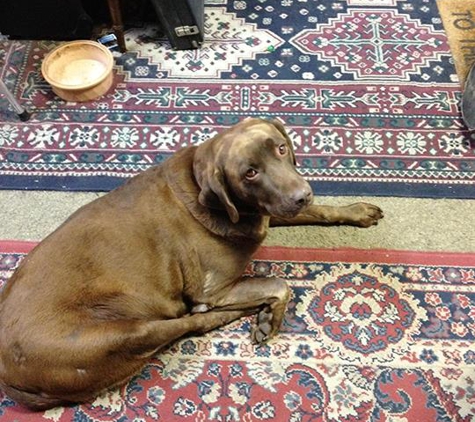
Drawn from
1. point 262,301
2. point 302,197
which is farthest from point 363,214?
point 302,197

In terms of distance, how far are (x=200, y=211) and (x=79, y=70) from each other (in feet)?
4.66

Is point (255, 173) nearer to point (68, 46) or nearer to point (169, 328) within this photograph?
point (169, 328)

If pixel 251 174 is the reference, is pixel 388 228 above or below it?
below

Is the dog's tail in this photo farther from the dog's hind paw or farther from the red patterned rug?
the dog's hind paw

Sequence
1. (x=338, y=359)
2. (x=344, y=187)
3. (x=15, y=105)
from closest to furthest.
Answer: (x=338, y=359), (x=344, y=187), (x=15, y=105)

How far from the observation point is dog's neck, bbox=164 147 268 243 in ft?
6.72

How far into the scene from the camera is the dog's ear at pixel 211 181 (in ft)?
6.19

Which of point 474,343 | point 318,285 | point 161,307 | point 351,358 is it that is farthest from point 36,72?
point 474,343

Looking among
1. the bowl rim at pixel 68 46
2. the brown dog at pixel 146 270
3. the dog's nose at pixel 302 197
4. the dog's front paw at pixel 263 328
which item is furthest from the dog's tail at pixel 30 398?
the bowl rim at pixel 68 46

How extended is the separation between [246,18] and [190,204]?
1.59 m

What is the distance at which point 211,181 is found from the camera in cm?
190

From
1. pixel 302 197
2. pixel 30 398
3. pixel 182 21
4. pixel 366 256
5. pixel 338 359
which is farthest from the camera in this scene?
pixel 182 21

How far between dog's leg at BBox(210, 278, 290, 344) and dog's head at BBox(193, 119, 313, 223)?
39cm

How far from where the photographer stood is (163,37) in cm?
321
